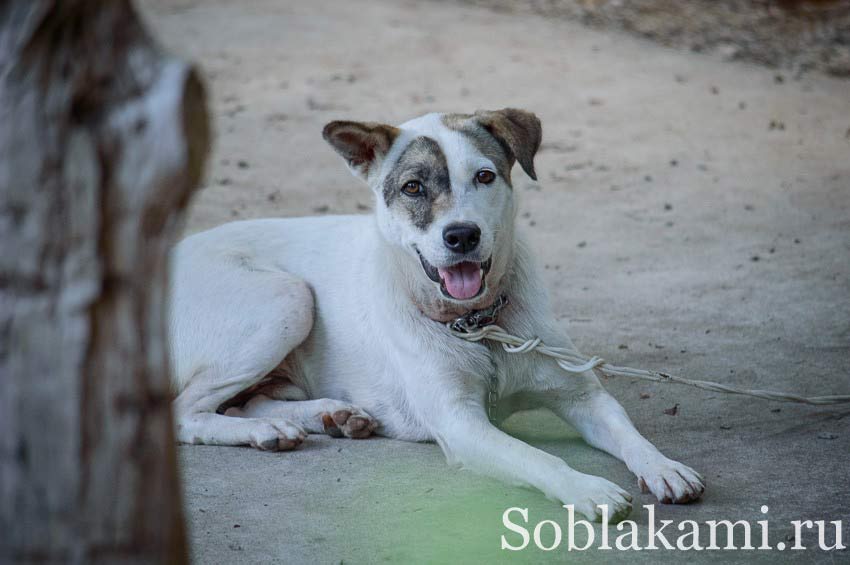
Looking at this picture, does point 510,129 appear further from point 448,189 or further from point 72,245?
point 72,245

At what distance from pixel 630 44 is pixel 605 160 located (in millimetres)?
4175

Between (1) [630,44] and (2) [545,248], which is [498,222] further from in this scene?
(1) [630,44]

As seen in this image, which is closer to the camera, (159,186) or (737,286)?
(159,186)

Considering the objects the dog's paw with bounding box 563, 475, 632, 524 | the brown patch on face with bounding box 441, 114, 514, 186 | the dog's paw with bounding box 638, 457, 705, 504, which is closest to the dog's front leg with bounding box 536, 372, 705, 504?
the dog's paw with bounding box 638, 457, 705, 504

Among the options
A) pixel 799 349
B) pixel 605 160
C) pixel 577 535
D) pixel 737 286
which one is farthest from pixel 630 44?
pixel 577 535

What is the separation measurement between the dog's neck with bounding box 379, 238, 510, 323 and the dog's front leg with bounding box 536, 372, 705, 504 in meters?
0.45

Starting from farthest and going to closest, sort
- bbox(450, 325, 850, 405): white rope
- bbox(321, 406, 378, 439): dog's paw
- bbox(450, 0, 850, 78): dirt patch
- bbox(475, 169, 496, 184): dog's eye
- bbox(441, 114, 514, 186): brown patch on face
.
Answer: bbox(450, 0, 850, 78): dirt patch
bbox(321, 406, 378, 439): dog's paw
bbox(441, 114, 514, 186): brown patch on face
bbox(475, 169, 496, 184): dog's eye
bbox(450, 325, 850, 405): white rope

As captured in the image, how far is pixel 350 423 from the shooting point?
4.64 metres

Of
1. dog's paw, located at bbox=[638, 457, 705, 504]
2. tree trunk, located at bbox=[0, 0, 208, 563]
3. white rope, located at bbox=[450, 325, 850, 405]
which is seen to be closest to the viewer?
tree trunk, located at bbox=[0, 0, 208, 563]

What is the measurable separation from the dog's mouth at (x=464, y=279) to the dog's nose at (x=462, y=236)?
0.32ft

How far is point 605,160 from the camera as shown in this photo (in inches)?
368

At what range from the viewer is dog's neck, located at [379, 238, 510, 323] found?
4.45 metres

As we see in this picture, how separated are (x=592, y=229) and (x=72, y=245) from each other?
6235 millimetres

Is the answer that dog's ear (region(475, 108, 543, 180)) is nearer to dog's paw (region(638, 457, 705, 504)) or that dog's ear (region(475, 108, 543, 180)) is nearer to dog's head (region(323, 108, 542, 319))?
dog's head (region(323, 108, 542, 319))
